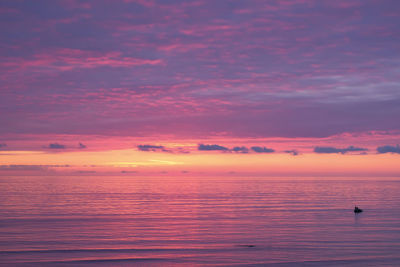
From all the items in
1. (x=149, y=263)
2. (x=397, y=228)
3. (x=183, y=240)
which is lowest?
(x=149, y=263)

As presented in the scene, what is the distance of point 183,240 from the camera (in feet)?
148

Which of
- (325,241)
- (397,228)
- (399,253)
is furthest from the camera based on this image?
(397,228)

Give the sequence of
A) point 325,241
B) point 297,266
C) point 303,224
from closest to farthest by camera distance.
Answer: point 297,266, point 325,241, point 303,224

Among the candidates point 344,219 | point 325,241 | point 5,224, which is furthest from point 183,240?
point 344,219

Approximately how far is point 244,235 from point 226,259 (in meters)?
12.8

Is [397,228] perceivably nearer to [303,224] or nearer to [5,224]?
[303,224]

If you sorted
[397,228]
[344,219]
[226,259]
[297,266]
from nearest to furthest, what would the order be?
[297,266], [226,259], [397,228], [344,219]

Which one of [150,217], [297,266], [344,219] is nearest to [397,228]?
[344,219]

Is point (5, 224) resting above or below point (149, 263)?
above

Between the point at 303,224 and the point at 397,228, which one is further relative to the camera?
the point at 303,224

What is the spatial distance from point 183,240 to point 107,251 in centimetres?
881

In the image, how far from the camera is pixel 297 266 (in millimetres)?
33875

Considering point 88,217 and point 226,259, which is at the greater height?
point 88,217

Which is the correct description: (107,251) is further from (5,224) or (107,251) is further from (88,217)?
(88,217)
